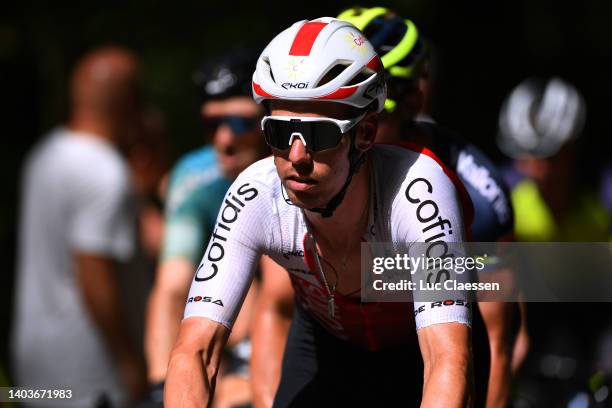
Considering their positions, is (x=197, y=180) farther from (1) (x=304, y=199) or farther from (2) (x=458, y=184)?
(1) (x=304, y=199)

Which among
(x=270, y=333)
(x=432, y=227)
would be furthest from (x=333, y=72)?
(x=270, y=333)

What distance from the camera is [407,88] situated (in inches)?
209

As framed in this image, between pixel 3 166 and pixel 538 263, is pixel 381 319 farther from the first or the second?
pixel 3 166

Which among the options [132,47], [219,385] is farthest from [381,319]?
[132,47]

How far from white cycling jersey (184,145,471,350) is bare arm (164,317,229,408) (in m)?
0.04

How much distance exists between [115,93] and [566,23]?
5355 mm

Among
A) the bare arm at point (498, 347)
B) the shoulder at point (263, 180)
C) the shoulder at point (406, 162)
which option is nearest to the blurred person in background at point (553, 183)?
the bare arm at point (498, 347)

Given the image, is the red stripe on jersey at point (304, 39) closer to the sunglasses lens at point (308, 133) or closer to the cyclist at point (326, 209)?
the cyclist at point (326, 209)

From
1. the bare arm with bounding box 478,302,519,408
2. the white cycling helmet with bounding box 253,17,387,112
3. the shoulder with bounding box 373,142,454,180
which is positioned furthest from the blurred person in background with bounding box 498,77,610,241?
the white cycling helmet with bounding box 253,17,387,112

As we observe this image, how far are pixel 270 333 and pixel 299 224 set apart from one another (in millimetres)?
1284

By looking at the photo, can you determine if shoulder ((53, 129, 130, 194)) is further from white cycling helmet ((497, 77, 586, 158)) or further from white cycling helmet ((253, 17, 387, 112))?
white cycling helmet ((253, 17, 387, 112))

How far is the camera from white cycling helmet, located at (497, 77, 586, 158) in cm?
895

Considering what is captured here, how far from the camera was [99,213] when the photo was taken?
770cm

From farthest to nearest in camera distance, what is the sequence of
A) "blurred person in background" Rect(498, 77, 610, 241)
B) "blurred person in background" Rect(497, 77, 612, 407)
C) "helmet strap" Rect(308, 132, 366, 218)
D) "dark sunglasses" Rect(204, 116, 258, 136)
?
1. "blurred person in background" Rect(498, 77, 610, 241)
2. "blurred person in background" Rect(497, 77, 612, 407)
3. "dark sunglasses" Rect(204, 116, 258, 136)
4. "helmet strap" Rect(308, 132, 366, 218)
